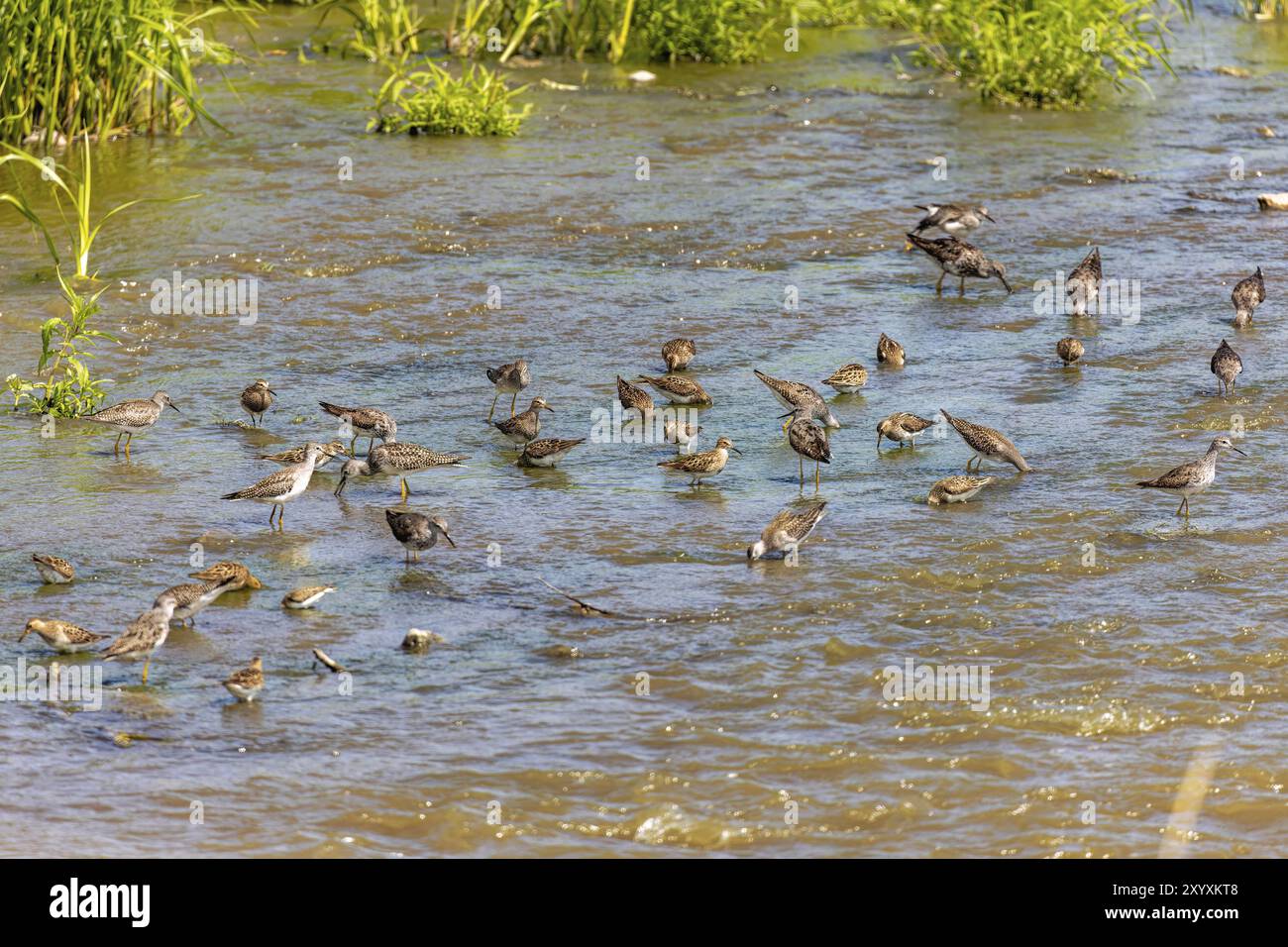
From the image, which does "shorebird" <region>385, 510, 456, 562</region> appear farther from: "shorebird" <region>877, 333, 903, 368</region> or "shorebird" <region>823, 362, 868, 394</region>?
"shorebird" <region>877, 333, 903, 368</region>

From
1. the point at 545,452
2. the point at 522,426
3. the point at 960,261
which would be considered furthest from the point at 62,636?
the point at 960,261

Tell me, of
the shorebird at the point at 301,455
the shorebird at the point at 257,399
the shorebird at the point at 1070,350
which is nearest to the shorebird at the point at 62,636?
the shorebird at the point at 301,455

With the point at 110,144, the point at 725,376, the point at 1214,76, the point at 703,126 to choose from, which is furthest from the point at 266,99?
the point at 1214,76

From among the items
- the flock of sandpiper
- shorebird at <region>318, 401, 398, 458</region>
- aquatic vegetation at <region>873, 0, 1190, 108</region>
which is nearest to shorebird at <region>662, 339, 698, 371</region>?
the flock of sandpiper

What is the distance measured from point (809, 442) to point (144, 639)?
433cm

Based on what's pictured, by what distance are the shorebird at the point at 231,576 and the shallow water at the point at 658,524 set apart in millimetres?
187

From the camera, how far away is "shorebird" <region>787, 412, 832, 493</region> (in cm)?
1078

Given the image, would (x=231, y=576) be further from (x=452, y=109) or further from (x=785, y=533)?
(x=452, y=109)

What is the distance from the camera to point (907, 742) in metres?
7.73

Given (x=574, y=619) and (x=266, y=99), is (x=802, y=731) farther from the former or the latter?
(x=266, y=99)

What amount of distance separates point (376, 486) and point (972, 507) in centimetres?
365

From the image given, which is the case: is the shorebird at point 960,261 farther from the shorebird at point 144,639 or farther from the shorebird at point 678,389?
the shorebird at point 144,639

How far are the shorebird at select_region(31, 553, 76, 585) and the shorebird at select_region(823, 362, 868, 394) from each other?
5.57m
